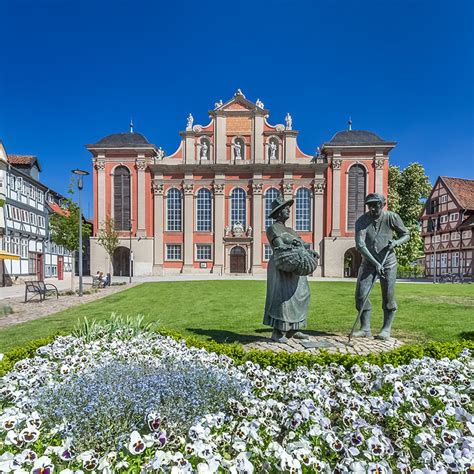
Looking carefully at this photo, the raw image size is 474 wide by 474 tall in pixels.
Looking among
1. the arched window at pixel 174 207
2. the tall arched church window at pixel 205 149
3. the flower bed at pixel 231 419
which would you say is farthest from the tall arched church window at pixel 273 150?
the flower bed at pixel 231 419

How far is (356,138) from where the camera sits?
126 ft

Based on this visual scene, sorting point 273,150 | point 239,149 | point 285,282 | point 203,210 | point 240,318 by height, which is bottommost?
point 240,318

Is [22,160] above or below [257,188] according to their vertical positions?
above

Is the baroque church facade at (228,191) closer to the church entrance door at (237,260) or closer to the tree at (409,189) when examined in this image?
the church entrance door at (237,260)

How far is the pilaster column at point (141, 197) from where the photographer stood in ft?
122

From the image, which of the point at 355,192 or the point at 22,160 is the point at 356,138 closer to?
the point at 355,192

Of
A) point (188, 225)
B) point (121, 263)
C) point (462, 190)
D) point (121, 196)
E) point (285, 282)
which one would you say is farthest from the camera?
point (462, 190)

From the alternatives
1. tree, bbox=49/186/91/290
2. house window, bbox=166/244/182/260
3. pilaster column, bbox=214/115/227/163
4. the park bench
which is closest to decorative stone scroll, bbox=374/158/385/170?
pilaster column, bbox=214/115/227/163

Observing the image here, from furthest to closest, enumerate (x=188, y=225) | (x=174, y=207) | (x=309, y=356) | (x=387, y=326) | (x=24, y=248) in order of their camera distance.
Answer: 1. (x=174, y=207)
2. (x=188, y=225)
3. (x=24, y=248)
4. (x=387, y=326)
5. (x=309, y=356)

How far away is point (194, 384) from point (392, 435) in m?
1.80

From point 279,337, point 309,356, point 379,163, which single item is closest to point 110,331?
point 279,337

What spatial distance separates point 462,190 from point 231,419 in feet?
155

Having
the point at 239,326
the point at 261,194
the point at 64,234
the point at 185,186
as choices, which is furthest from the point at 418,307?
the point at 185,186

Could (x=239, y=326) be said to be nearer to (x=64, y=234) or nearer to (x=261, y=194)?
(x=64, y=234)
